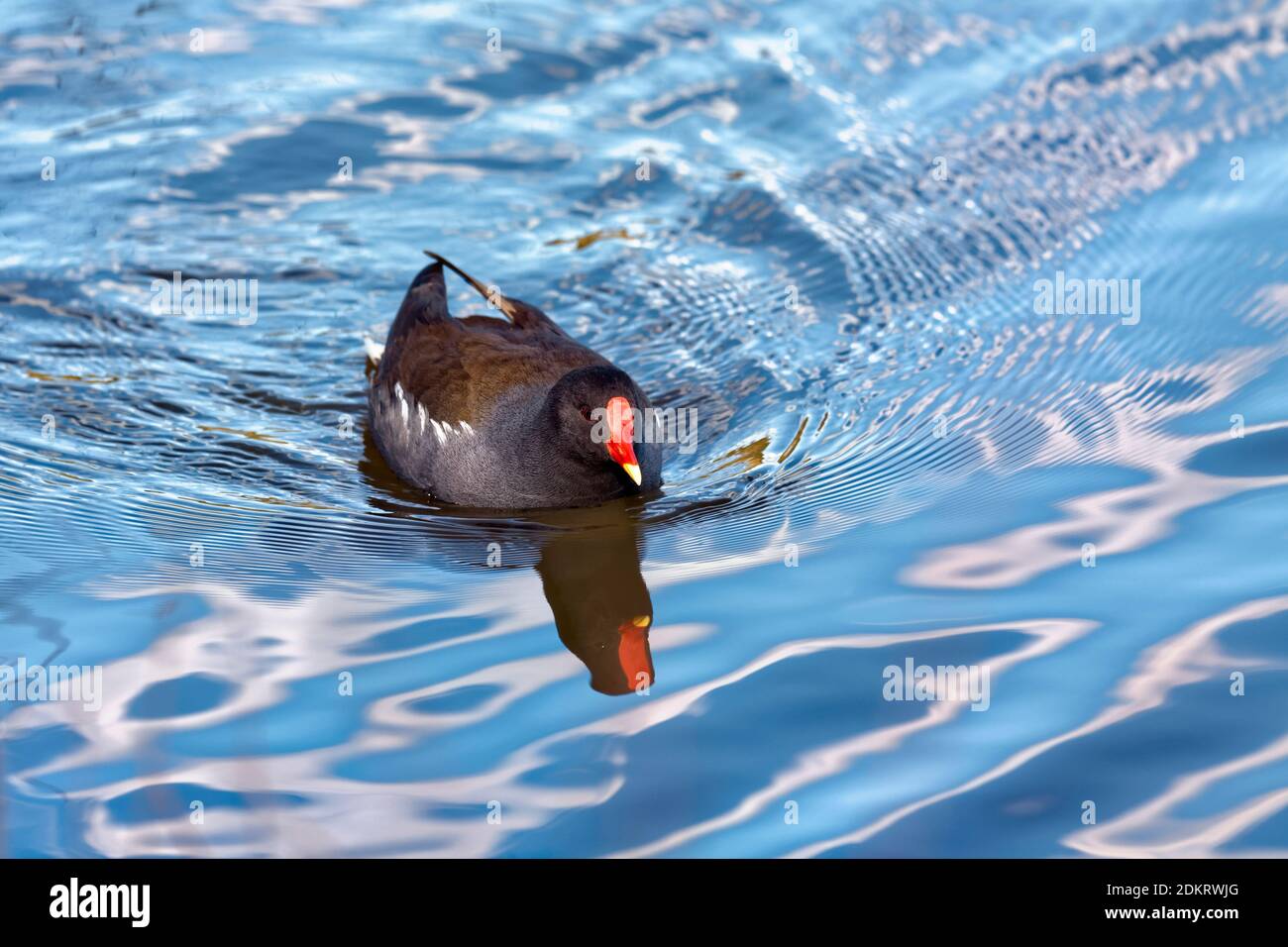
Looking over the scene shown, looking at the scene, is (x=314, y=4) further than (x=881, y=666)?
Yes

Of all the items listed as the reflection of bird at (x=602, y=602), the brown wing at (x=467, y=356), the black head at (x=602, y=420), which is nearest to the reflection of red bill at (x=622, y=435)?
the black head at (x=602, y=420)

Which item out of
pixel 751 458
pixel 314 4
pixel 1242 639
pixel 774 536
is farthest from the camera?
pixel 314 4

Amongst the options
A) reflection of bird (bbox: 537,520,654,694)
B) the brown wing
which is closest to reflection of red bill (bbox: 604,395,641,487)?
reflection of bird (bbox: 537,520,654,694)

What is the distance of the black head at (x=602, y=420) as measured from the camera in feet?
20.0

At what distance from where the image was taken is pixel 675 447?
7250mm

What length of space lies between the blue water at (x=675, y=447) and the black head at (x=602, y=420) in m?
0.29

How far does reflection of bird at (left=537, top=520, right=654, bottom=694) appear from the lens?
5.27 meters

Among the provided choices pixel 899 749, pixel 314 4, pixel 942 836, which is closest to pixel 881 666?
pixel 899 749

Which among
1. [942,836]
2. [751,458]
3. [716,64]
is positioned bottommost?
[942,836]

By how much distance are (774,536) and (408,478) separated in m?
1.79

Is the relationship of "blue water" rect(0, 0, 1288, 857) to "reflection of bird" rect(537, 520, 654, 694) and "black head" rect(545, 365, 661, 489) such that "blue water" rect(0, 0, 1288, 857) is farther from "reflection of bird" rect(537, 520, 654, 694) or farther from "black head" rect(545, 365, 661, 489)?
"black head" rect(545, 365, 661, 489)

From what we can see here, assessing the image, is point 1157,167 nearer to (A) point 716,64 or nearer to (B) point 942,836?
(A) point 716,64

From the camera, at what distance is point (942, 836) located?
14.0ft

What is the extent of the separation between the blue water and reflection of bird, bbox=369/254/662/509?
0.59ft
